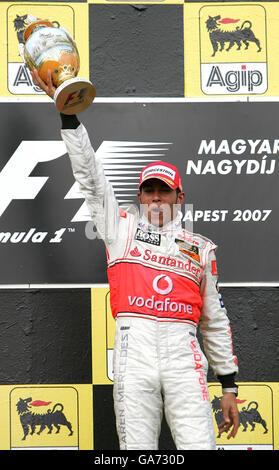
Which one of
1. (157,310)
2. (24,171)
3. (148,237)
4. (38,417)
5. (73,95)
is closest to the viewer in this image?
(73,95)

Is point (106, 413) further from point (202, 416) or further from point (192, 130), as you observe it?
point (192, 130)

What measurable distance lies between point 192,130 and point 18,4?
101cm

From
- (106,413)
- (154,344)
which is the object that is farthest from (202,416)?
(106,413)

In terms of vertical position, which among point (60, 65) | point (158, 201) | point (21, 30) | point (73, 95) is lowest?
point (158, 201)

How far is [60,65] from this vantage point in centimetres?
246

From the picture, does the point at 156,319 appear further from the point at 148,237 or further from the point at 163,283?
the point at 148,237

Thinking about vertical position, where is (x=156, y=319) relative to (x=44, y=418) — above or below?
above

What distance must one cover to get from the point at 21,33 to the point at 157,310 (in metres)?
1.56

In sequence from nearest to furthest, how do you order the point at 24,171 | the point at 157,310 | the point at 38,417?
1. the point at 157,310
2. the point at 38,417
3. the point at 24,171

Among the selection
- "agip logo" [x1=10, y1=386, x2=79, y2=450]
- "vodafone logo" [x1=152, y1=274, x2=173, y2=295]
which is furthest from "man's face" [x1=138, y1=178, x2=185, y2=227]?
"agip logo" [x1=10, y1=386, x2=79, y2=450]

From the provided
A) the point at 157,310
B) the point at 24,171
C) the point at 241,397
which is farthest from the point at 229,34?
the point at 241,397

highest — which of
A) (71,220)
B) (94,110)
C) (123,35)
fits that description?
(123,35)

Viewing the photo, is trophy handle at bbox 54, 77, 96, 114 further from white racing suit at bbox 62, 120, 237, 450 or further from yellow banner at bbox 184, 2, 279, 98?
yellow banner at bbox 184, 2, 279, 98

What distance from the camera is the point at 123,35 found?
3.33 meters
